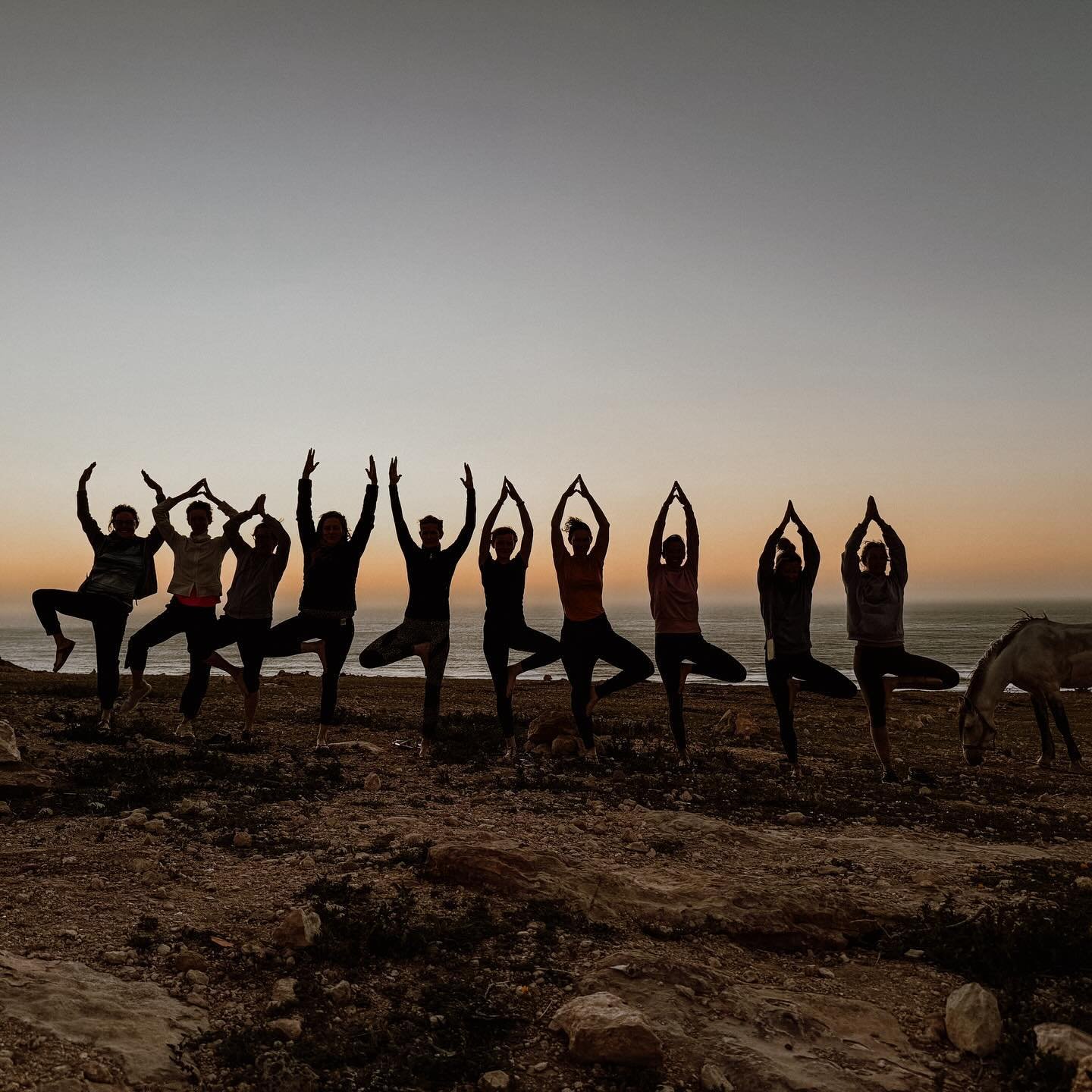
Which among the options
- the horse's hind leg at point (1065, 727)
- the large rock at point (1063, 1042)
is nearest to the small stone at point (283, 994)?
the large rock at point (1063, 1042)

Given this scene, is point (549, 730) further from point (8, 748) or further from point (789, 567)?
point (8, 748)

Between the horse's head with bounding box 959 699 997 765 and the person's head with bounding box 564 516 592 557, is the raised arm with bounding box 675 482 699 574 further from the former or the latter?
the horse's head with bounding box 959 699 997 765

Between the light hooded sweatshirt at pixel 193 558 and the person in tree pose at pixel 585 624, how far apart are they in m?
4.26

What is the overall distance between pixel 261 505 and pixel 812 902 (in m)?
7.91

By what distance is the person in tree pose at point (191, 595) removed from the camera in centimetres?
1005

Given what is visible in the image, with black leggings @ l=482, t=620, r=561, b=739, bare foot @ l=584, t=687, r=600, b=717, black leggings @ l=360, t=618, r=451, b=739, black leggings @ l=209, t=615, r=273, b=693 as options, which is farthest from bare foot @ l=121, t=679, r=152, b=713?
bare foot @ l=584, t=687, r=600, b=717

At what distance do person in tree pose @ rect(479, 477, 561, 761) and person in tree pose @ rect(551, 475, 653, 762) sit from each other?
0.31 metres

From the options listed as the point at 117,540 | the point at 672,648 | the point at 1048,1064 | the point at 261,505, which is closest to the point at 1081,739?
the point at 672,648

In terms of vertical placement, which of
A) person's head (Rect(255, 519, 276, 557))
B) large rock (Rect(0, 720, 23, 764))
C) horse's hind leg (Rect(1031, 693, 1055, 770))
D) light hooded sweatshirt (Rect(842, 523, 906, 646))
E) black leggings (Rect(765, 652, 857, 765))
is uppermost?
person's head (Rect(255, 519, 276, 557))

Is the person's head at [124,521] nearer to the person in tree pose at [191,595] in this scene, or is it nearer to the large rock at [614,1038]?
the person in tree pose at [191,595]

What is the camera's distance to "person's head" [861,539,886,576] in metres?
10.0

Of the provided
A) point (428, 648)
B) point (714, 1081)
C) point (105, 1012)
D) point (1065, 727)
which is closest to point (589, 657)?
point (428, 648)

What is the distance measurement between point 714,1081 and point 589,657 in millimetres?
6163

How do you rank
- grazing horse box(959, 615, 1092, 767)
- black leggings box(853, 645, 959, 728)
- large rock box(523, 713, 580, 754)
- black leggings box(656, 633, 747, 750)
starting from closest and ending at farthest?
black leggings box(656, 633, 747, 750) < black leggings box(853, 645, 959, 728) < large rock box(523, 713, 580, 754) < grazing horse box(959, 615, 1092, 767)
